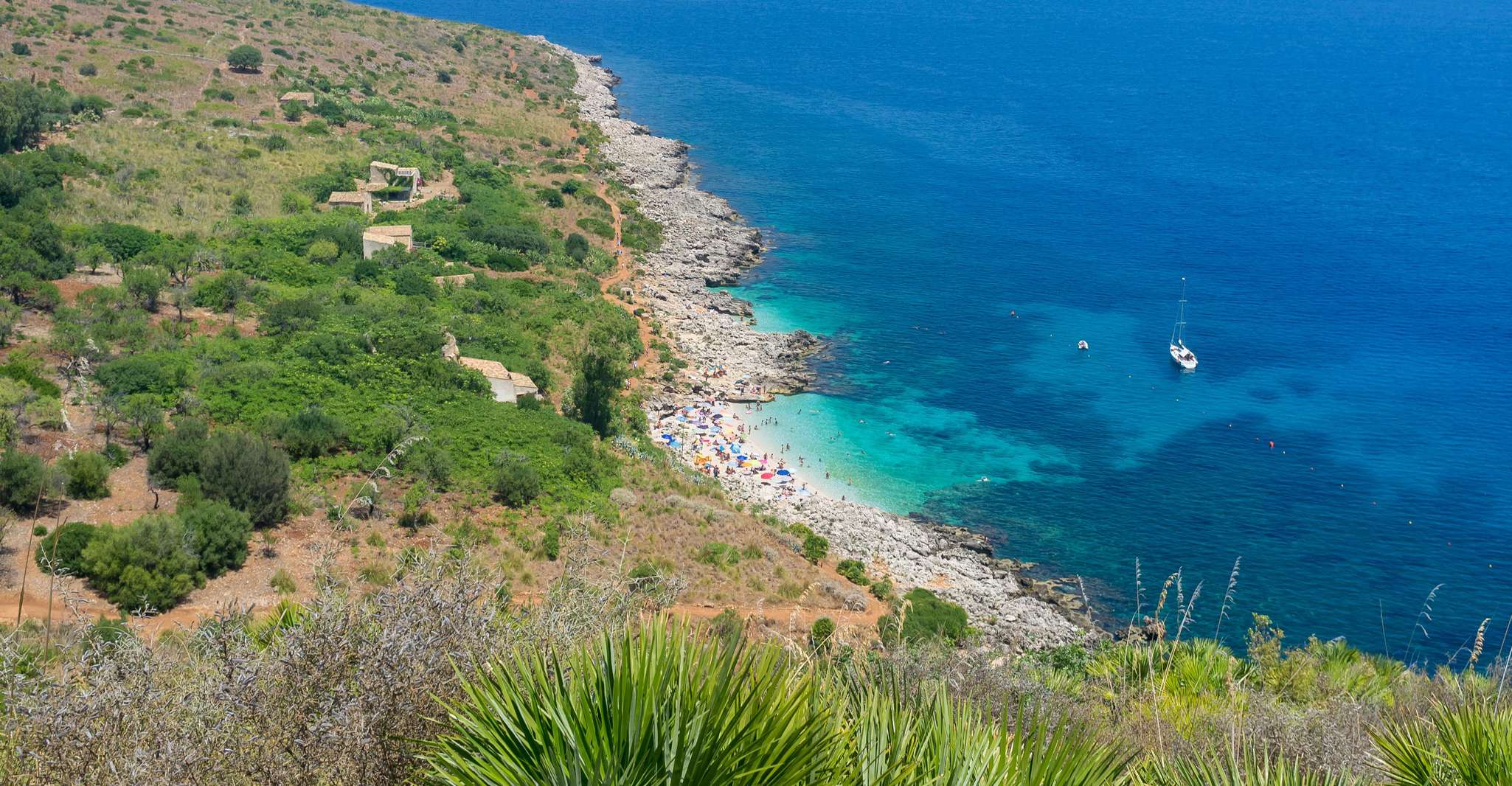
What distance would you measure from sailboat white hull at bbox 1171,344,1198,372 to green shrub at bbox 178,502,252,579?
122 feet

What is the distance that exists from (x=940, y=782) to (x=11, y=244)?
33976mm

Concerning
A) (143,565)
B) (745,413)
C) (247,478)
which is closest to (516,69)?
(745,413)

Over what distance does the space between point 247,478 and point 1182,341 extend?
3931 cm

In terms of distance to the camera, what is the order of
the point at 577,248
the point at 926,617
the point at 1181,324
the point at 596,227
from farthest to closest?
the point at 596,227, the point at 1181,324, the point at 577,248, the point at 926,617

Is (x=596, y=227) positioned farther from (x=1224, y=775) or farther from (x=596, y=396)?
(x=1224, y=775)

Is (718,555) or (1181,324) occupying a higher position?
(1181,324)

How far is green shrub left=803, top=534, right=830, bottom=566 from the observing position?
27062mm

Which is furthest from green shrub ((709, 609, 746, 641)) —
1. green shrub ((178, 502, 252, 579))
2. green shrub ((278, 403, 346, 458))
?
green shrub ((278, 403, 346, 458))

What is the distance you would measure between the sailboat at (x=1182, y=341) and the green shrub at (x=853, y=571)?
24.0m

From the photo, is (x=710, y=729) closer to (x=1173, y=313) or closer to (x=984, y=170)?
(x=1173, y=313)

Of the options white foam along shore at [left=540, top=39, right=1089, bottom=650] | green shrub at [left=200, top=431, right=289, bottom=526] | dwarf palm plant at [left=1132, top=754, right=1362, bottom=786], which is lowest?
white foam along shore at [left=540, top=39, right=1089, bottom=650]

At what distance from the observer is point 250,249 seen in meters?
36.8

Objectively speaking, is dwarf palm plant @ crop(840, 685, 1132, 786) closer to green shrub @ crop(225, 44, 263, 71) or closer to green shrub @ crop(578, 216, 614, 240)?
green shrub @ crop(578, 216, 614, 240)

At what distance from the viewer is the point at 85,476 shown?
2075cm
